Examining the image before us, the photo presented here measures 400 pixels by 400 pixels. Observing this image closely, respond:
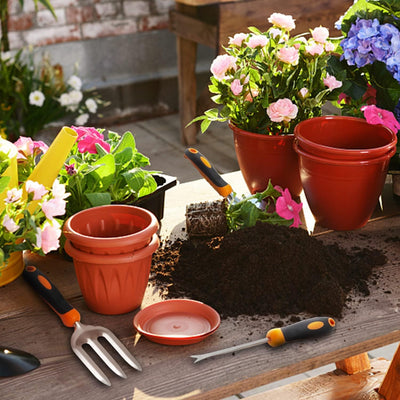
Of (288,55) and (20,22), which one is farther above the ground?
(288,55)

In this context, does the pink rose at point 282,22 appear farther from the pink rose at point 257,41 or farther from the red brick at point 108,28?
the red brick at point 108,28

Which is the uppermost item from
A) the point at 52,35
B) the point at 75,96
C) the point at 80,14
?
the point at 80,14

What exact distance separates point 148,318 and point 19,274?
0.28 meters

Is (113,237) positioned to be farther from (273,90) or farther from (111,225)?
(273,90)

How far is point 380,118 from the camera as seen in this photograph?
1.24m

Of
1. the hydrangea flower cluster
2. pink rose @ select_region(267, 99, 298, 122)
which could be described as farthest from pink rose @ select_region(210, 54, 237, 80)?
the hydrangea flower cluster

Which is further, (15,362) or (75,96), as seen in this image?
(75,96)

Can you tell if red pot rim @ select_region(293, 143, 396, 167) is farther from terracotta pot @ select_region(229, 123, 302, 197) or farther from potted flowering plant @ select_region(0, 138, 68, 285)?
potted flowering plant @ select_region(0, 138, 68, 285)

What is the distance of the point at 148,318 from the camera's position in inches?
38.8

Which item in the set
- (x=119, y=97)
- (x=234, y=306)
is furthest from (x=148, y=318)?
(x=119, y=97)

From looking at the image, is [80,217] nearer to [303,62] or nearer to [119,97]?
[303,62]

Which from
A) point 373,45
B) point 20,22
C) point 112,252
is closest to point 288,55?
point 373,45

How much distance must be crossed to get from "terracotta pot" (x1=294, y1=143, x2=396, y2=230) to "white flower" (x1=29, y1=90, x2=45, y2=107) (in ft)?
8.06

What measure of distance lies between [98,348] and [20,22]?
10.3 feet
